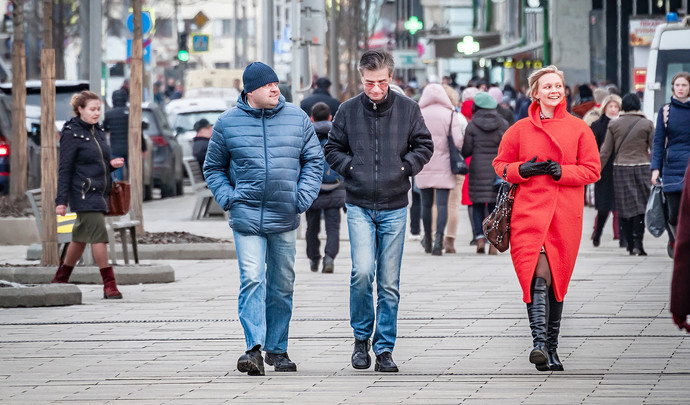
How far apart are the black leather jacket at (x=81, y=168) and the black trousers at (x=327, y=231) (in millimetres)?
2809

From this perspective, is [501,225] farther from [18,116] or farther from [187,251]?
[18,116]

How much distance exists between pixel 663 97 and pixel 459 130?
4.34 meters

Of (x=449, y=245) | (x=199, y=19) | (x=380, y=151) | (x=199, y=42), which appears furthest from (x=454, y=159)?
(x=199, y=42)

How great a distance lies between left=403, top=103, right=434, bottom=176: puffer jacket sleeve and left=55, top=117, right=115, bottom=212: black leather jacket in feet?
13.1

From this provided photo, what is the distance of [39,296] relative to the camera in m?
12.0

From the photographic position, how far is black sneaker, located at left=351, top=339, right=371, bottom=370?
28.6 ft

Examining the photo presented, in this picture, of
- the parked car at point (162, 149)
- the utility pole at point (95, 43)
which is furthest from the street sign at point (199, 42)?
the utility pole at point (95, 43)

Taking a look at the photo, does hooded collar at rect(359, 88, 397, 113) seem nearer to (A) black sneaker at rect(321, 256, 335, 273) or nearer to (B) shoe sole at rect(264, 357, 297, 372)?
(B) shoe sole at rect(264, 357, 297, 372)

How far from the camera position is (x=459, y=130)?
16719 mm

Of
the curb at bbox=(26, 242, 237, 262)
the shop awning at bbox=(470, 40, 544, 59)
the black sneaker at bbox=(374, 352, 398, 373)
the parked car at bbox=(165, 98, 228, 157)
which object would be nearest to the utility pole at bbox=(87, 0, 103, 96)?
the curb at bbox=(26, 242, 237, 262)

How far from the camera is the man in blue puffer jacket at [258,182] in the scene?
28.1ft

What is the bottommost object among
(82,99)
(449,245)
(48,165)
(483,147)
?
(449,245)

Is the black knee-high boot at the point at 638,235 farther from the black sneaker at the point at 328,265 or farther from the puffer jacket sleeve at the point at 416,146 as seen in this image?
the puffer jacket sleeve at the point at 416,146

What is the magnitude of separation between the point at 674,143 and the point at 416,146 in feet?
18.7
